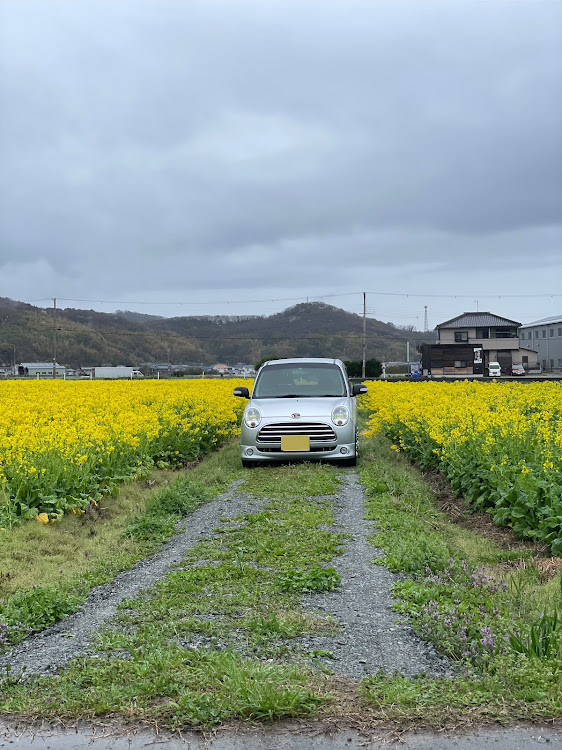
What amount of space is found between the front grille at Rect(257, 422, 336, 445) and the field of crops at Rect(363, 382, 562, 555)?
151 centimetres

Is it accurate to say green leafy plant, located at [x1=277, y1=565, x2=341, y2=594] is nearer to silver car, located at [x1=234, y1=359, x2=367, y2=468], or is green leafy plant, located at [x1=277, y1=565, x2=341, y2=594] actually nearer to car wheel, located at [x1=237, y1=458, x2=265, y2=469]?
silver car, located at [x1=234, y1=359, x2=367, y2=468]

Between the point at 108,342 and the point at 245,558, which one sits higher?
the point at 108,342

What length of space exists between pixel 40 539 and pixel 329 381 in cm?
653

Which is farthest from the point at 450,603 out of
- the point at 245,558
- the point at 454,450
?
the point at 454,450

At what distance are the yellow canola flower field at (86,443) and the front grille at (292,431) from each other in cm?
171

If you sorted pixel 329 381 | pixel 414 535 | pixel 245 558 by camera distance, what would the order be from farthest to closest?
pixel 329 381
pixel 414 535
pixel 245 558

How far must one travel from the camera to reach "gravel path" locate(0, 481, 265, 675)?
382cm

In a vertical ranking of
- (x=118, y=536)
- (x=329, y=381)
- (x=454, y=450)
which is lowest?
(x=118, y=536)

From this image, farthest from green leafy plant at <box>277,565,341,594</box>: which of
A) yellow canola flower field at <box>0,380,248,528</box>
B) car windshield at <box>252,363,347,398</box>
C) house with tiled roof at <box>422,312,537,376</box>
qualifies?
house with tiled roof at <box>422,312,537,376</box>

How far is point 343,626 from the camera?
4188mm

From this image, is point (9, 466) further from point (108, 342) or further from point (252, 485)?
point (108, 342)

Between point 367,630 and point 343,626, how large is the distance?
0.16m

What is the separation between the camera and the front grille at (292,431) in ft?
35.2

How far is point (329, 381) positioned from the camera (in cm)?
1203
